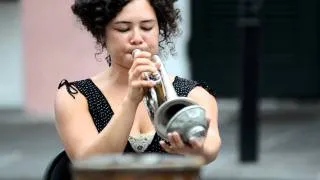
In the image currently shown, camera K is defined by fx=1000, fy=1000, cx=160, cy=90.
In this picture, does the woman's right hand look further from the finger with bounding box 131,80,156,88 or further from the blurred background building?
the blurred background building

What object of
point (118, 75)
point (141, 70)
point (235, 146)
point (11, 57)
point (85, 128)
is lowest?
point (235, 146)

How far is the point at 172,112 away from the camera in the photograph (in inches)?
100

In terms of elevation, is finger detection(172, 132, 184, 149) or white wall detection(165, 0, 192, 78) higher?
finger detection(172, 132, 184, 149)

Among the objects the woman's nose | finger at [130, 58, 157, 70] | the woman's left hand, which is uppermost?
the woman's nose

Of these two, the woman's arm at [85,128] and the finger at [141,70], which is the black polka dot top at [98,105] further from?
the finger at [141,70]

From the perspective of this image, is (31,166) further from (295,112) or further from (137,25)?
(137,25)

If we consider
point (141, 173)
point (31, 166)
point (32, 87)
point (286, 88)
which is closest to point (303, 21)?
point (286, 88)

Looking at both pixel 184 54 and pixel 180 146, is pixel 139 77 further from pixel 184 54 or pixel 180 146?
pixel 184 54

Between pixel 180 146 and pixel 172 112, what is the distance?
9 cm

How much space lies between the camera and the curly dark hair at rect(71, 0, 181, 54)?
294 centimetres

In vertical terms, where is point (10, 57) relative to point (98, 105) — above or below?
below

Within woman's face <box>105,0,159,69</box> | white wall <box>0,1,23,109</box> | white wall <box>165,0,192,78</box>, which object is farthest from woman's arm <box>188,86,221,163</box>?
white wall <box>0,1,23,109</box>

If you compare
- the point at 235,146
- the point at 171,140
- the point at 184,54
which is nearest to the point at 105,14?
the point at 171,140

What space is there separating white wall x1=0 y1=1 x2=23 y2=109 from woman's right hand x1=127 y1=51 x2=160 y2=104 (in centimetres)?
1117
